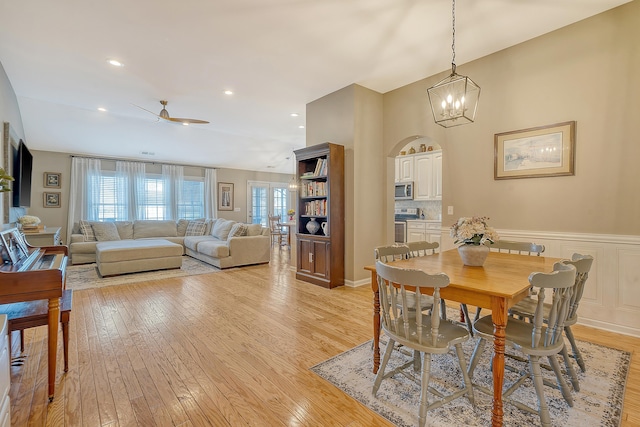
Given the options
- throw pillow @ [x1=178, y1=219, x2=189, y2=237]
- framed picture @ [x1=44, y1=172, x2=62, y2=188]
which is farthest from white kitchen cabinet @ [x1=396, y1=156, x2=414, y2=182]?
framed picture @ [x1=44, y1=172, x2=62, y2=188]

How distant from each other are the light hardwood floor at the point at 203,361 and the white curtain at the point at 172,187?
4.70 m

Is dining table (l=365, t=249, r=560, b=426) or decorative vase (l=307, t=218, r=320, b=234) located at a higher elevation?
decorative vase (l=307, t=218, r=320, b=234)

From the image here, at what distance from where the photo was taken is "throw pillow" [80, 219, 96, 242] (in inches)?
259

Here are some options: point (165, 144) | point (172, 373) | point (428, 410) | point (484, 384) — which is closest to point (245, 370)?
point (172, 373)

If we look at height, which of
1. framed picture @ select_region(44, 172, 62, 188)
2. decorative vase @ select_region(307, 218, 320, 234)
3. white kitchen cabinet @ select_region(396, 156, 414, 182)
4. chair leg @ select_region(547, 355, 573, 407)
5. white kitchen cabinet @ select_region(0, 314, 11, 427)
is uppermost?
white kitchen cabinet @ select_region(396, 156, 414, 182)

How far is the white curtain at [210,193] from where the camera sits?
9.19 metres

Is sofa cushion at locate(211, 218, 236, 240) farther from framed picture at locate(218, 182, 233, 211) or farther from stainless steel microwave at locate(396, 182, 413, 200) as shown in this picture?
stainless steel microwave at locate(396, 182, 413, 200)

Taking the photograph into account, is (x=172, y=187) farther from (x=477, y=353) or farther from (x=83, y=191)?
(x=477, y=353)

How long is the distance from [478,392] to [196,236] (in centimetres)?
709

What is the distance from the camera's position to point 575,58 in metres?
3.02

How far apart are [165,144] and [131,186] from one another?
1.54 metres

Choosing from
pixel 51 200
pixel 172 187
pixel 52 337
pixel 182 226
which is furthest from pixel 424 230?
pixel 51 200

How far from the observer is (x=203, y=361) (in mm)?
2344

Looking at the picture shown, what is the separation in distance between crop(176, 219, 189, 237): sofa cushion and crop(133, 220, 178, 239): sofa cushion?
0.32 ft
